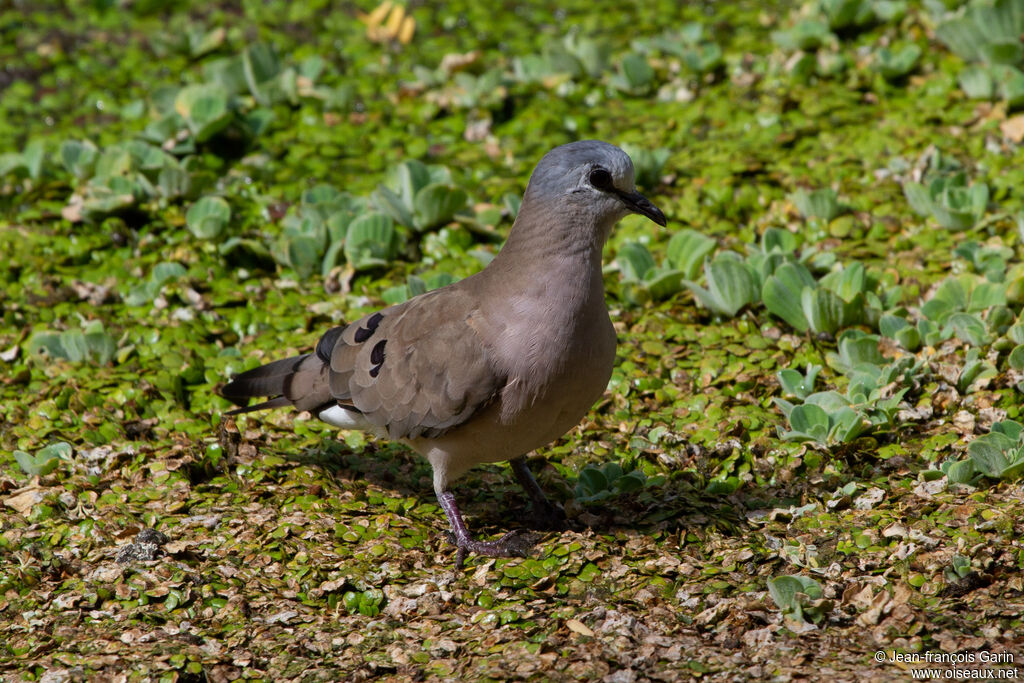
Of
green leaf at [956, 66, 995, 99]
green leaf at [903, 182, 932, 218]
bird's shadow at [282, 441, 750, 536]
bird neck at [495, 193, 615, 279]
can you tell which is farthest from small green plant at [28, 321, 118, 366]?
green leaf at [956, 66, 995, 99]

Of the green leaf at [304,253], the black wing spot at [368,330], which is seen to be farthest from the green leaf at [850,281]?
the green leaf at [304,253]

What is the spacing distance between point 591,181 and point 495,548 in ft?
5.24

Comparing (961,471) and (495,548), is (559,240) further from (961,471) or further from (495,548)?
(961,471)

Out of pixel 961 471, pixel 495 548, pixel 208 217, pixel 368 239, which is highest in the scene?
pixel 208 217

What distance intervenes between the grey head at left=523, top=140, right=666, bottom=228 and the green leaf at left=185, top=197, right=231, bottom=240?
3180 mm

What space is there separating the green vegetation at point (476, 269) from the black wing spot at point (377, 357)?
2.08 ft

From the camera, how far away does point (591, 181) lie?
4.37 meters

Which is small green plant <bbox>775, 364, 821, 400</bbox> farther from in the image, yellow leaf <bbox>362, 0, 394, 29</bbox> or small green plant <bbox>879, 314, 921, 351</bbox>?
yellow leaf <bbox>362, 0, 394, 29</bbox>

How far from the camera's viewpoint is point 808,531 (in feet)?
14.9

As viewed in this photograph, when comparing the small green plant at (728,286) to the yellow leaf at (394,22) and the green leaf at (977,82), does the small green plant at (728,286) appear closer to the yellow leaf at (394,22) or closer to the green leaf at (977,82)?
the green leaf at (977,82)

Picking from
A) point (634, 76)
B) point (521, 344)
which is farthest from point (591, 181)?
point (634, 76)

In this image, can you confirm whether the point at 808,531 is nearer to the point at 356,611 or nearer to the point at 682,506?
the point at 682,506

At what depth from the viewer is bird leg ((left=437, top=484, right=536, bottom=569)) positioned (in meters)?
4.64

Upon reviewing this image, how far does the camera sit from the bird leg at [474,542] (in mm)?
4641
